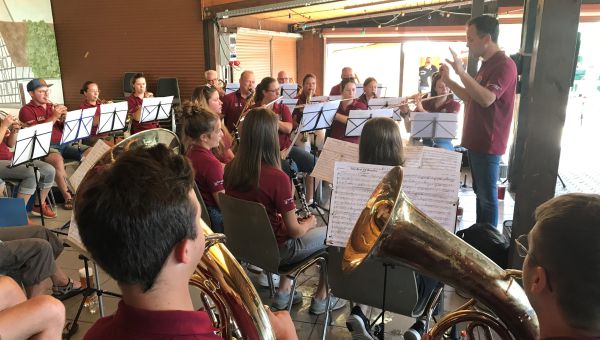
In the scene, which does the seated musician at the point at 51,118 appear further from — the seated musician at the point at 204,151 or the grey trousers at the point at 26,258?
the seated musician at the point at 204,151

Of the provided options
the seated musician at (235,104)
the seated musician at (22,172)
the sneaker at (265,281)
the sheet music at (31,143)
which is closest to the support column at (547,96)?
the sneaker at (265,281)

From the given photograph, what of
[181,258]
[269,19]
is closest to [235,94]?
[181,258]

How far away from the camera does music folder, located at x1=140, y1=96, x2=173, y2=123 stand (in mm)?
6179

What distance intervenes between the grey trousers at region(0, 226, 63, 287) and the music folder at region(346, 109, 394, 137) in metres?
3.24

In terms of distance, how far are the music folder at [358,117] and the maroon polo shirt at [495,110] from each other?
66.6 inches

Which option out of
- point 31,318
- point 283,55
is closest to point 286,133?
point 31,318

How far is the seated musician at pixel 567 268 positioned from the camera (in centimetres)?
94

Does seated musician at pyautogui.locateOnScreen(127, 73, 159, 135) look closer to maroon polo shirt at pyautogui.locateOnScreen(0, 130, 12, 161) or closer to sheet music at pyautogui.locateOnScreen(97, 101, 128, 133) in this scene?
sheet music at pyautogui.locateOnScreen(97, 101, 128, 133)

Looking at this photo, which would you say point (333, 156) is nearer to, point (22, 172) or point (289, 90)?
point (22, 172)

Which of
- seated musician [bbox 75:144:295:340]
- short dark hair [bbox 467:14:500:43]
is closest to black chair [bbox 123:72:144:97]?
short dark hair [bbox 467:14:500:43]

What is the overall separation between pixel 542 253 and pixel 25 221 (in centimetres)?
328

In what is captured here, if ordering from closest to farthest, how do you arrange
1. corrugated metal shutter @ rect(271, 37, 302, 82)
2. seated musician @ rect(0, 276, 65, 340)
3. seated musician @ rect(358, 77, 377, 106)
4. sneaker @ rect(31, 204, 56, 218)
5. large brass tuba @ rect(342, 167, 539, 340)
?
large brass tuba @ rect(342, 167, 539, 340), seated musician @ rect(0, 276, 65, 340), sneaker @ rect(31, 204, 56, 218), seated musician @ rect(358, 77, 377, 106), corrugated metal shutter @ rect(271, 37, 302, 82)

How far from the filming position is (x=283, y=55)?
41.0 feet

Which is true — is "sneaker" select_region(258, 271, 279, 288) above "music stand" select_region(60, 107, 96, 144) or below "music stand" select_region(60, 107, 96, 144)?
below
